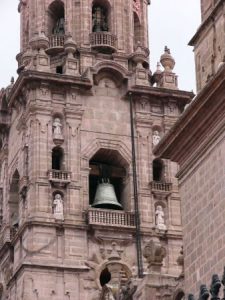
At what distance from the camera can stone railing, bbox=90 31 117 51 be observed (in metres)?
50.4

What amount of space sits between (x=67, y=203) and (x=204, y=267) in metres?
23.6

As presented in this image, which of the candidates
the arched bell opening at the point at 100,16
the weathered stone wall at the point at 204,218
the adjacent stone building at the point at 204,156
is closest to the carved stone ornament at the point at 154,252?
the adjacent stone building at the point at 204,156

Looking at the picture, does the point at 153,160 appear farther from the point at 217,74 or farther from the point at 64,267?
the point at 217,74

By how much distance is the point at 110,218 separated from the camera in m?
46.3

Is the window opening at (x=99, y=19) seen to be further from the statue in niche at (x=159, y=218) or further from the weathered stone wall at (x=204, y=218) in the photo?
the weathered stone wall at (x=204, y=218)

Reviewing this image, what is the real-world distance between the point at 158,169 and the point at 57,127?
4445mm

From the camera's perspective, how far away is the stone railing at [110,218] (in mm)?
45844

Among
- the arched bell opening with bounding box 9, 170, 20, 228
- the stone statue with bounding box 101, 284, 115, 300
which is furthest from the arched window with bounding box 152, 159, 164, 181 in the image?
the stone statue with bounding box 101, 284, 115, 300

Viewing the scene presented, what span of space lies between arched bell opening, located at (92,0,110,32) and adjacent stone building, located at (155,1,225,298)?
2719 cm

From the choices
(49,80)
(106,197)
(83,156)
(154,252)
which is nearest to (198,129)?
(154,252)

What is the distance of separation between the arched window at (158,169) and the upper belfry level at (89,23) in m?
4.96

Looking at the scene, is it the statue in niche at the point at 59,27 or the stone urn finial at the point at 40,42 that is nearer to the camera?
the stone urn finial at the point at 40,42

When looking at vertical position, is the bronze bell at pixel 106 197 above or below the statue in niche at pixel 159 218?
above

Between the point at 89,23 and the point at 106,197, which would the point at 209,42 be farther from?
the point at 89,23
